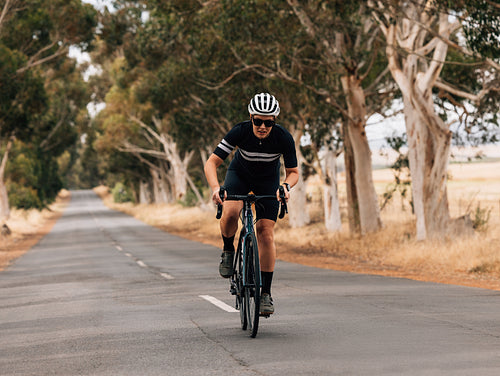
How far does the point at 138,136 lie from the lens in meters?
52.4

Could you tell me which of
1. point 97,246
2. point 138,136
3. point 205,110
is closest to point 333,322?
point 97,246

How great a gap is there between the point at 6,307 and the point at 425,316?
19.0 ft

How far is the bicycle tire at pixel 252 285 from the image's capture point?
6.56 m

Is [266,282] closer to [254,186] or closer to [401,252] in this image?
[254,186]

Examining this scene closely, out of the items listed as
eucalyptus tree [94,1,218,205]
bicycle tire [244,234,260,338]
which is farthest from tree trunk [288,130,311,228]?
bicycle tire [244,234,260,338]

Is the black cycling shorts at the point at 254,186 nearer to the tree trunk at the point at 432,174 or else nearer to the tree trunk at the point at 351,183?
the tree trunk at the point at 432,174

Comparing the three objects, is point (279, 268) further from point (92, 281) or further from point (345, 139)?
point (345, 139)

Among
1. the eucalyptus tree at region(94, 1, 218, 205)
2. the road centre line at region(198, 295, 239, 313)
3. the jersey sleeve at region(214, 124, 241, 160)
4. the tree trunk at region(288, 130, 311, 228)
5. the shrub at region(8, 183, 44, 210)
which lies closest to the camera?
the jersey sleeve at region(214, 124, 241, 160)

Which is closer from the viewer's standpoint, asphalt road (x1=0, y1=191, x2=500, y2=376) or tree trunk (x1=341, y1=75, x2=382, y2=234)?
asphalt road (x1=0, y1=191, x2=500, y2=376)

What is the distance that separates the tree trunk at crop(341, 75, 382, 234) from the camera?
21.9 metres

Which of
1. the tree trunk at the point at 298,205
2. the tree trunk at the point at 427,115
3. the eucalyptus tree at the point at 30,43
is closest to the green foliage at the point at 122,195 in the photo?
the eucalyptus tree at the point at 30,43

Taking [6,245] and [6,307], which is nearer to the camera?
[6,307]

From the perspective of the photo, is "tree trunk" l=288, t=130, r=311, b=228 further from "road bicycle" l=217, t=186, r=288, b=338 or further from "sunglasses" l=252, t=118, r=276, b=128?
"sunglasses" l=252, t=118, r=276, b=128

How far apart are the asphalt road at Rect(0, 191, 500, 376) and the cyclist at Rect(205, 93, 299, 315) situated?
808 millimetres
